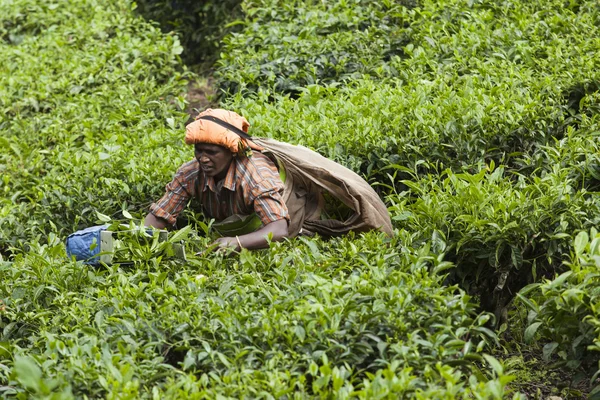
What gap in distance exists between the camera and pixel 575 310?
363 centimetres

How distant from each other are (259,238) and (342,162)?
3.44 ft

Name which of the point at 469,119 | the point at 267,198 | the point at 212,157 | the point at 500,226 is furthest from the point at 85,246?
the point at 469,119

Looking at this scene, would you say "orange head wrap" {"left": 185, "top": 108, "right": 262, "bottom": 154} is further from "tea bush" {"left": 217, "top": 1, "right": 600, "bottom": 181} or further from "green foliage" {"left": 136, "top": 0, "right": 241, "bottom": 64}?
"green foliage" {"left": 136, "top": 0, "right": 241, "bottom": 64}

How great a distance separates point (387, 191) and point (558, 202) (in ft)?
4.23

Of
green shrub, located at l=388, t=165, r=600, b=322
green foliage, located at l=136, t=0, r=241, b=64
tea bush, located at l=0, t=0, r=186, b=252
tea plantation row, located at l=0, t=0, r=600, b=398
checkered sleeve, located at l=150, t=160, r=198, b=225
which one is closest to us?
tea plantation row, located at l=0, t=0, r=600, b=398

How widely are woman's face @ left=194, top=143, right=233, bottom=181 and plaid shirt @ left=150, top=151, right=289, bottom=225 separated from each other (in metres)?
0.05

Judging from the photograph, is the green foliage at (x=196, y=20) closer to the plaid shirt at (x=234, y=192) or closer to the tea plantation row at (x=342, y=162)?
the tea plantation row at (x=342, y=162)

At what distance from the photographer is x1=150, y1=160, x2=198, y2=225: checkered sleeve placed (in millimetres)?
4957

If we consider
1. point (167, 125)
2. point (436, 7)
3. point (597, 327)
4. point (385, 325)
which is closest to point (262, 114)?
point (167, 125)

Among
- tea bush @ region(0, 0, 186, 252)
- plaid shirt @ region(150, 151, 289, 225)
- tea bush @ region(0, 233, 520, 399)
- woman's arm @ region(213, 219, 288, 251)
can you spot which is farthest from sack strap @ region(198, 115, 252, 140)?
tea bush @ region(0, 0, 186, 252)

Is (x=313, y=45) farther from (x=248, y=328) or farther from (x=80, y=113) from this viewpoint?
(x=248, y=328)

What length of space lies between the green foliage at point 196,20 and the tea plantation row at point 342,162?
14 cm

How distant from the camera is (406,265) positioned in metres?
4.13

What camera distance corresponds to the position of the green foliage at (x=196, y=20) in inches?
346
